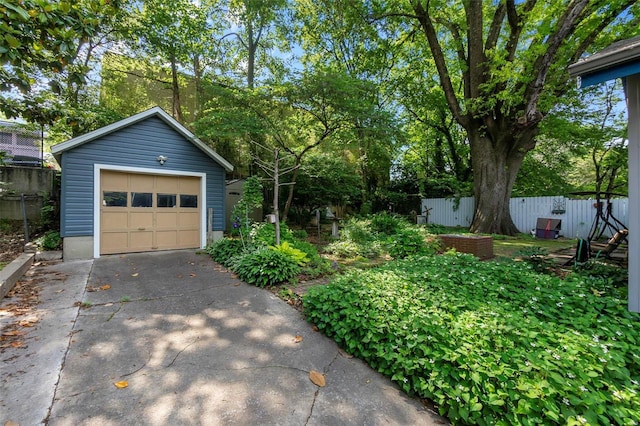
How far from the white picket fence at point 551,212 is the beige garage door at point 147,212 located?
1206 centimetres

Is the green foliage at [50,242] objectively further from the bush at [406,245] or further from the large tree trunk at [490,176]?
the large tree trunk at [490,176]

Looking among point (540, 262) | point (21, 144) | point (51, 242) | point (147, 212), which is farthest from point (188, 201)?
point (21, 144)

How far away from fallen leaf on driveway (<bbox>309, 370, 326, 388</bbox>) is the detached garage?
6764 millimetres

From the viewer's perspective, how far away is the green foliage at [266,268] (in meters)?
4.78

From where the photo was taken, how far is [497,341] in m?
2.14

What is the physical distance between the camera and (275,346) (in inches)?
113

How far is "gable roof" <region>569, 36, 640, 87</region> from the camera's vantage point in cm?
243

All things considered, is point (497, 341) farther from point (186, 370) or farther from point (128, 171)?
point (128, 171)

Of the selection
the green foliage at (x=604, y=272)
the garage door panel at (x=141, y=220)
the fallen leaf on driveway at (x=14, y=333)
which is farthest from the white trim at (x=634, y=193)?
the garage door panel at (x=141, y=220)

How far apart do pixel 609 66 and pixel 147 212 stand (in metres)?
8.95

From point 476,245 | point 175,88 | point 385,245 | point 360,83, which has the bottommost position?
point 385,245

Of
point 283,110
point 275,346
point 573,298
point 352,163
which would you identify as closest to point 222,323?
point 275,346

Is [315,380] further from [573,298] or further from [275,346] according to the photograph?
[573,298]

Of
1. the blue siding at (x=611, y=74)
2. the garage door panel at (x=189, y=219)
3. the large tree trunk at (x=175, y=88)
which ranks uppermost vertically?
the large tree trunk at (x=175, y=88)
